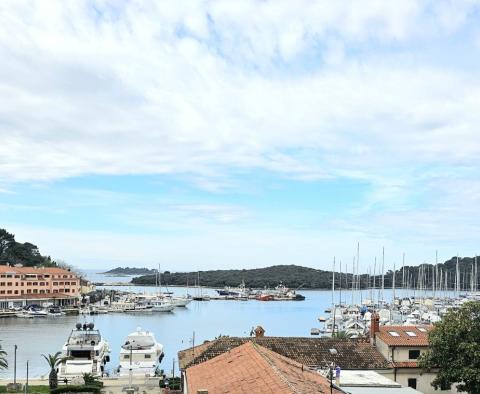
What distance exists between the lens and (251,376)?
2373 centimetres

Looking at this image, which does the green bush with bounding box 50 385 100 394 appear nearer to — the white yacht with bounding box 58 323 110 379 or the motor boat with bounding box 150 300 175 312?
the white yacht with bounding box 58 323 110 379

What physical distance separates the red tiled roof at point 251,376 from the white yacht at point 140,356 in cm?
2054

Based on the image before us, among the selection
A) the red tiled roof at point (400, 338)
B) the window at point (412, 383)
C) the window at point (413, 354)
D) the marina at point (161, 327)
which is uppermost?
the red tiled roof at point (400, 338)

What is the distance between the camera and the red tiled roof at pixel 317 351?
36.9 meters

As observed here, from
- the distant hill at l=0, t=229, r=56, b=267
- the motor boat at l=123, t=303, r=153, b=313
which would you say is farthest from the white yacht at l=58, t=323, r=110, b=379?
the distant hill at l=0, t=229, r=56, b=267

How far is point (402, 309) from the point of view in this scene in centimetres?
12206

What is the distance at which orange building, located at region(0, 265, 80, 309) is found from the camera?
134m

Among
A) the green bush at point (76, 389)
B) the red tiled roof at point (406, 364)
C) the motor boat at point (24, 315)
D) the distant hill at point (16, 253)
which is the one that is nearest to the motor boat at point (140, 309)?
the motor boat at point (24, 315)

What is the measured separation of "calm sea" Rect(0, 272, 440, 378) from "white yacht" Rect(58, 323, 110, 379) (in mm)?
2526

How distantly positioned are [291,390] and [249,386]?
2320mm

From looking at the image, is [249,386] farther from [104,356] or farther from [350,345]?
[104,356]

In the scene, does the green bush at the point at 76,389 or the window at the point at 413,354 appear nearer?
the green bush at the point at 76,389

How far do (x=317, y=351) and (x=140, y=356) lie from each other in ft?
78.1

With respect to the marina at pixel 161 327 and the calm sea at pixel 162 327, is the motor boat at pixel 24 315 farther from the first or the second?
the marina at pixel 161 327
